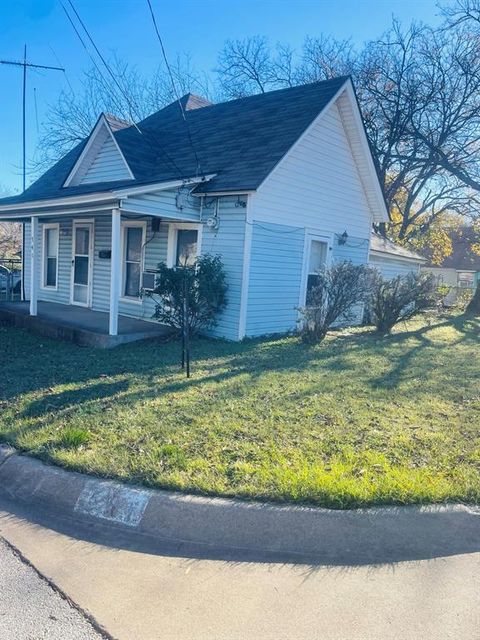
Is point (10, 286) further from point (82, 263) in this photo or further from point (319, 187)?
point (319, 187)

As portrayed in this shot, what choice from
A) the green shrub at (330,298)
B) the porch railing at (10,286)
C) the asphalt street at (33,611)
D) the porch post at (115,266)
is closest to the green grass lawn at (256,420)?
the porch post at (115,266)

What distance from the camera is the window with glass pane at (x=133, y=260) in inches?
469

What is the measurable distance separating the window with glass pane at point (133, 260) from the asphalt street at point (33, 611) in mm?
9444

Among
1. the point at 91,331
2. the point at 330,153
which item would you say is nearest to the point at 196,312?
the point at 91,331

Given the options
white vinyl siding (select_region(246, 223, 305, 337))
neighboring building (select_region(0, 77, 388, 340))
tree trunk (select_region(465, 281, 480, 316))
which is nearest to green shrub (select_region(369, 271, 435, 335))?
neighboring building (select_region(0, 77, 388, 340))

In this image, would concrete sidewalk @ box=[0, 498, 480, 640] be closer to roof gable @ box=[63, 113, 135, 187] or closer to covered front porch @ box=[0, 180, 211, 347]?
covered front porch @ box=[0, 180, 211, 347]

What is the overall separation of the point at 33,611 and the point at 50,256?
13521 mm

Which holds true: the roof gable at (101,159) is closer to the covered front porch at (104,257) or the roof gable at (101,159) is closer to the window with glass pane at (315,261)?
the covered front porch at (104,257)

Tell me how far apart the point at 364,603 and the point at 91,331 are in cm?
776

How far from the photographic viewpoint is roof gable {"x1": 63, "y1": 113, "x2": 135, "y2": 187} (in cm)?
1185

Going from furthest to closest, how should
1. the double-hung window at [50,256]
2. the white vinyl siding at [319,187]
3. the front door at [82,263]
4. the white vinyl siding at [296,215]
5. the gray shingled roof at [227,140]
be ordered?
the double-hung window at [50,256]
the front door at [82,263]
the white vinyl siding at [319,187]
the white vinyl siding at [296,215]
the gray shingled roof at [227,140]

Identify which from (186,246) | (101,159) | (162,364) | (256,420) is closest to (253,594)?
(256,420)

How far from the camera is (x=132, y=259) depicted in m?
12.1

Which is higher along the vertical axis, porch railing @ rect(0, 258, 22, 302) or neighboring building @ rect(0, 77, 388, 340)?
neighboring building @ rect(0, 77, 388, 340)
